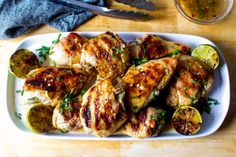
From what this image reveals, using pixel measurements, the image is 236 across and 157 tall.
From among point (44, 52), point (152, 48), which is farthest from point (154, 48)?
point (44, 52)

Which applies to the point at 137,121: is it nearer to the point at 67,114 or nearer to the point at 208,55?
the point at 67,114

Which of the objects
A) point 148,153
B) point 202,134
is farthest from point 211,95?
point 148,153

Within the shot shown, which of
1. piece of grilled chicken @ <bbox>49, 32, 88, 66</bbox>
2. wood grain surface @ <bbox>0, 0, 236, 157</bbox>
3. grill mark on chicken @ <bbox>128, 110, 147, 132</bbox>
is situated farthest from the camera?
wood grain surface @ <bbox>0, 0, 236, 157</bbox>

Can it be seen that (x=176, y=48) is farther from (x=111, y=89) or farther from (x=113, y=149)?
(x=113, y=149)

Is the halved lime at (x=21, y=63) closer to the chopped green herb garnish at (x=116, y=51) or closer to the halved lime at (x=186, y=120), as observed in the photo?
the chopped green herb garnish at (x=116, y=51)

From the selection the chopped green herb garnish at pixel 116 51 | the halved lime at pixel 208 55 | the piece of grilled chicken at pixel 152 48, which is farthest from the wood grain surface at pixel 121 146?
the chopped green herb garnish at pixel 116 51

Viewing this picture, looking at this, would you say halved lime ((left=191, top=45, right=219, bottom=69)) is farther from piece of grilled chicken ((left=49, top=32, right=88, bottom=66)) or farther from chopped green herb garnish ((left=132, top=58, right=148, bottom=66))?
piece of grilled chicken ((left=49, top=32, right=88, bottom=66))

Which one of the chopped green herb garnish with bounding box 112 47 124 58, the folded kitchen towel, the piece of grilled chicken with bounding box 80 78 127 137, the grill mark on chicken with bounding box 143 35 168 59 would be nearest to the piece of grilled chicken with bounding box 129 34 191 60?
the grill mark on chicken with bounding box 143 35 168 59
